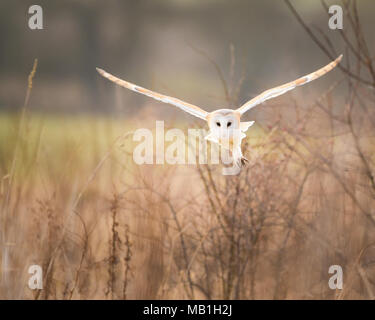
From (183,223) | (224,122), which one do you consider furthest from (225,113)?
(183,223)

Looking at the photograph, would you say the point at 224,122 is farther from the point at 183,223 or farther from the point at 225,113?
the point at 183,223

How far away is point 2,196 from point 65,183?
211 mm

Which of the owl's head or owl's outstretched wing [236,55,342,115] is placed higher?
owl's outstretched wing [236,55,342,115]

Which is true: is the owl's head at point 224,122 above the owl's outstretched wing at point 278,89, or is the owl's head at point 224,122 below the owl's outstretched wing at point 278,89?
below

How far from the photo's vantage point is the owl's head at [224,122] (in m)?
1.04

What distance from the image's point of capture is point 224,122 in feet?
3.42

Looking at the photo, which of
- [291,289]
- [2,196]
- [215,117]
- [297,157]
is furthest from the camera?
[291,289]

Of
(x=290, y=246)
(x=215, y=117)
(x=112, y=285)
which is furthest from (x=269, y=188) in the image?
(x=112, y=285)

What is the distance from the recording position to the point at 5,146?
4.30 ft

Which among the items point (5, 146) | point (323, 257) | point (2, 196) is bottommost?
point (323, 257)

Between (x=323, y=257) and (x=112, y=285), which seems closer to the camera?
(x=112, y=285)

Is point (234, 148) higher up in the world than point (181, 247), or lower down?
higher up

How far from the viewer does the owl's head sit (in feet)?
3.42

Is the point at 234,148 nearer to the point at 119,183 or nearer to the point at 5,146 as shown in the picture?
the point at 119,183
